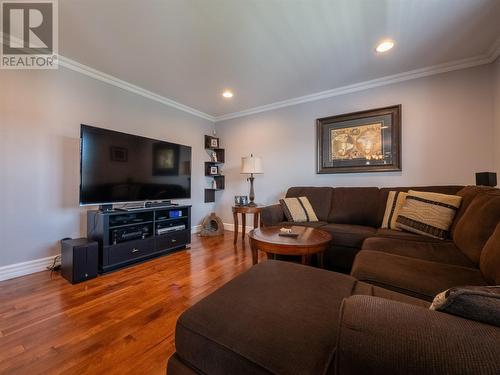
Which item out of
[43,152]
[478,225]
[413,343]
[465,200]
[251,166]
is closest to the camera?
[413,343]

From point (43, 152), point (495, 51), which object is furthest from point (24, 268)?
point (495, 51)

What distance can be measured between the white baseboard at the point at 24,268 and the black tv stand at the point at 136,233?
463 millimetres

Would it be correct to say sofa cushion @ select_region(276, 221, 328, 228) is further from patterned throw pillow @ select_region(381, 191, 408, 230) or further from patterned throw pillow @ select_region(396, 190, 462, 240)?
patterned throw pillow @ select_region(396, 190, 462, 240)

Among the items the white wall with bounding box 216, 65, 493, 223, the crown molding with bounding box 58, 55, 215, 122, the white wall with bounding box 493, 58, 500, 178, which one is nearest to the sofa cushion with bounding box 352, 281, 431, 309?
the white wall with bounding box 216, 65, 493, 223

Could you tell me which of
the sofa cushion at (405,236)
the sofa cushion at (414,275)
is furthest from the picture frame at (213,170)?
the sofa cushion at (414,275)

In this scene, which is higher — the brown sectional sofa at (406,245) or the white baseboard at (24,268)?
the brown sectional sofa at (406,245)

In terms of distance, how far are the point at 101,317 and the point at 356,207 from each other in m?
2.67

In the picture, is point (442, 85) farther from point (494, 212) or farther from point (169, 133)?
A: point (169, 133)

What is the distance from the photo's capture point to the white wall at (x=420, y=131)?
2.33 metres

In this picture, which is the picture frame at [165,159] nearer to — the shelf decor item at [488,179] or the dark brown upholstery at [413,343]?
the dark brown upholstery at [413,343]

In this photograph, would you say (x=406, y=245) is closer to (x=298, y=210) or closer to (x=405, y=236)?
(x=405, y=236)

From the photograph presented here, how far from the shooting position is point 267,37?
6.54ft

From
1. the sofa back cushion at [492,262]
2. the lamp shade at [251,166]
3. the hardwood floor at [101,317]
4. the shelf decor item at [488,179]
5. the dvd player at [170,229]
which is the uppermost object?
the lamp shade at [251,166]

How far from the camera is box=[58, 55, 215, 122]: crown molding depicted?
7.72 ft
